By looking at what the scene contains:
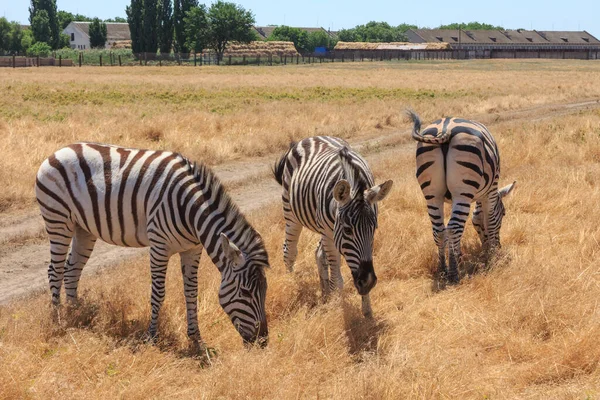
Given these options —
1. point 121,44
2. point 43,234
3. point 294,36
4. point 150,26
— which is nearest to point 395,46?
point 294,36

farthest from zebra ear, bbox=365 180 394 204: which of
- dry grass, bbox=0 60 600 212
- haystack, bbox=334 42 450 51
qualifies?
haystack, bbox=334 42 450 51

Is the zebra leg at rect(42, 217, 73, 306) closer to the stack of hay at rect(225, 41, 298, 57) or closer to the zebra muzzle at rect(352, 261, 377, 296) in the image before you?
the zebra muzzle at rect(352, 261, 377, 296)

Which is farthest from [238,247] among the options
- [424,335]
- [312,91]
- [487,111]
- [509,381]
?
[312,91]

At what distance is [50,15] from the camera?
381 ft

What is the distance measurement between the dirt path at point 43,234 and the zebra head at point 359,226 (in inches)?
159

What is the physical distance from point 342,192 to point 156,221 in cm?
168

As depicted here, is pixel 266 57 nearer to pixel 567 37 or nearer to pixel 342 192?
pixel 567 37

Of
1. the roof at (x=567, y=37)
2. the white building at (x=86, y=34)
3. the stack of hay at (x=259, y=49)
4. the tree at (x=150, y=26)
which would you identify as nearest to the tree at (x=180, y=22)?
the tree at (x=150, y=26)

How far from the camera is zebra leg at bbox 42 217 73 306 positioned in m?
6.91

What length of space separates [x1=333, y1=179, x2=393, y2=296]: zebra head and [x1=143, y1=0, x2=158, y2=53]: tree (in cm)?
9362

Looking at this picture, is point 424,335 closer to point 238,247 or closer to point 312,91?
point 238,247

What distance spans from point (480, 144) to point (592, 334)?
9.77 feet

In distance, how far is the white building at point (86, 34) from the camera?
130m

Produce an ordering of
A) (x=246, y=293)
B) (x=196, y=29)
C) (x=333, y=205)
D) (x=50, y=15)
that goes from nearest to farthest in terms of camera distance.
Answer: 1. (x=246, y=293)
2. (x=333, y=205)
3. (x=196, y=29)
4. (x=50, y=15)
